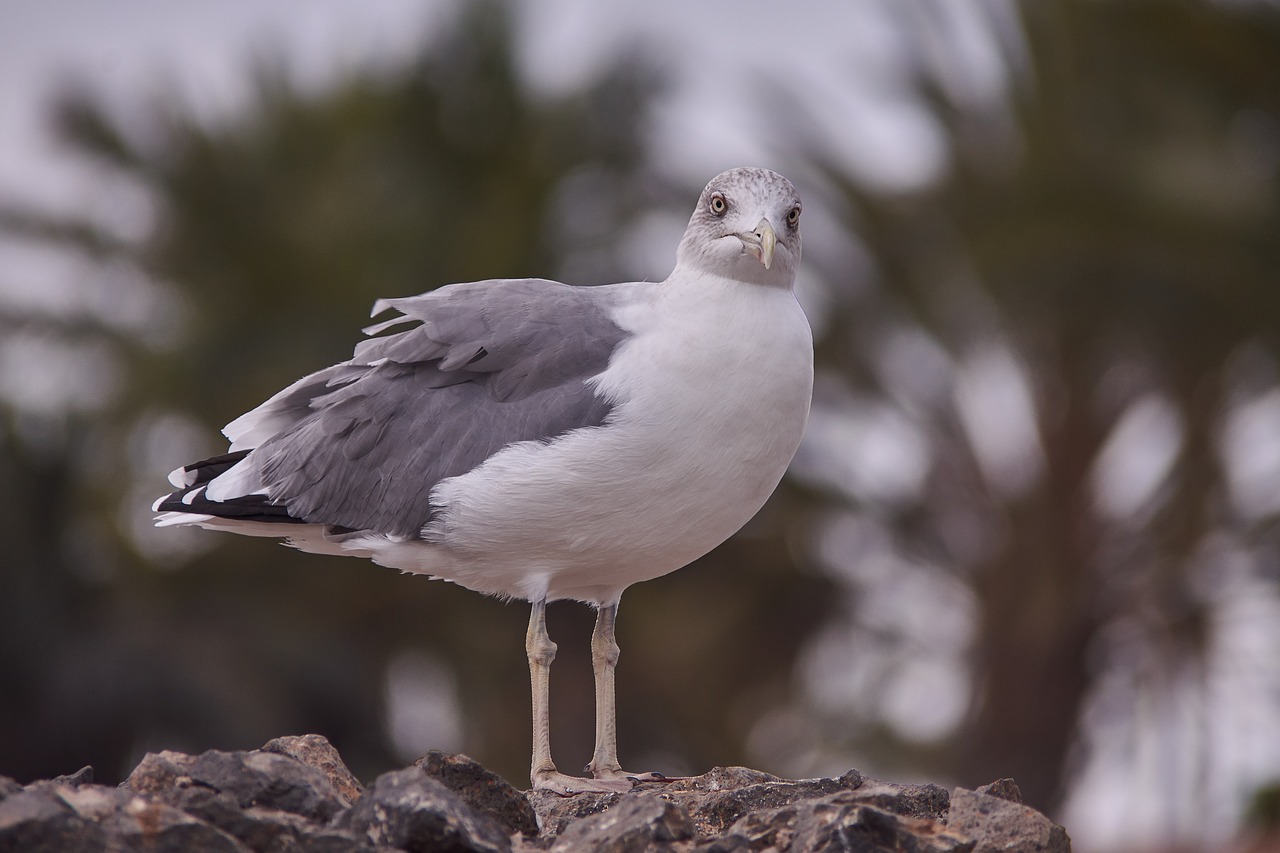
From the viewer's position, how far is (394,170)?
18.3m

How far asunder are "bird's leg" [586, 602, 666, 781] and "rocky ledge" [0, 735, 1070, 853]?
2.08 ft

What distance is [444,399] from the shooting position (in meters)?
6.73

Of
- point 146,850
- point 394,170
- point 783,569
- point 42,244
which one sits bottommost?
point 146,850

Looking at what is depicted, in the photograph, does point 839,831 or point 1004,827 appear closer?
point 839,831

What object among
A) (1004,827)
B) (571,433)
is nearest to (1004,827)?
(1004,827)

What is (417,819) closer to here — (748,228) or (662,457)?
(662,457)

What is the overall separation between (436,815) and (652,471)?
6.16 ft

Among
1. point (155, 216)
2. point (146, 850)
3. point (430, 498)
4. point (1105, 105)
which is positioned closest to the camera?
point (146, 850)

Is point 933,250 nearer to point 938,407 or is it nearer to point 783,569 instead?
point 938,407

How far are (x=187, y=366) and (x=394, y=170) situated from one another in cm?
305

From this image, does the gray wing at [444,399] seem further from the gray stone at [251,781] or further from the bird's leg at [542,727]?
the gray stone at [251,781]

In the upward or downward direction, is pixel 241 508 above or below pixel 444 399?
below

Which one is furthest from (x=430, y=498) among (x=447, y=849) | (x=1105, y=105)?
(x=1105, y=105)

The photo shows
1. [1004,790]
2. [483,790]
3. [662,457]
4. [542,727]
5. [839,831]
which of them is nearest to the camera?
[839,831]
